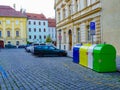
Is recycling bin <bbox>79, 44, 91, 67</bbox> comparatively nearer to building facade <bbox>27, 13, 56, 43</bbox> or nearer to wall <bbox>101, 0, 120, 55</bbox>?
wall <bbox>101, 0, 120, 55</bbox>

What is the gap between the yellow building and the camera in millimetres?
78188

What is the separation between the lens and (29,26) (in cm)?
9312

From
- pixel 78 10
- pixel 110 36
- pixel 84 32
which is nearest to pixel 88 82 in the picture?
pixel 110 36

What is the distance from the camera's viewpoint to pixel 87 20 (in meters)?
26.8

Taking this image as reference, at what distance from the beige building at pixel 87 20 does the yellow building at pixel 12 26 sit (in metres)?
37.3

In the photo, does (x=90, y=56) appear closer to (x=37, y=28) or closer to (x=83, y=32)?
(x=83, y=32)

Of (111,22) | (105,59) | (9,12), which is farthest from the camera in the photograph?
(9,12)

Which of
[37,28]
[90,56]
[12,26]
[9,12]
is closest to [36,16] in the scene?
[37,28]

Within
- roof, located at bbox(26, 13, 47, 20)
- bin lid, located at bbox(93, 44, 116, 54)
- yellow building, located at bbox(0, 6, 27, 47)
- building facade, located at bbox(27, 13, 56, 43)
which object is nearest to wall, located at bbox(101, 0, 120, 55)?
bin lid, located at bbox(93, 44, 116, 54)

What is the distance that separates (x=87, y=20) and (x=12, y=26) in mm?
55890

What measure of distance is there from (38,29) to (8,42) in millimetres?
19275

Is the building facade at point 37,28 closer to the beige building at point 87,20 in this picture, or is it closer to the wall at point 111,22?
the beige building at point 87,20

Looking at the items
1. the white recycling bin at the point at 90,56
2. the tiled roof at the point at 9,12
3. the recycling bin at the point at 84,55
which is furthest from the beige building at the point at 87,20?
the tiled roof at the point at 9,12

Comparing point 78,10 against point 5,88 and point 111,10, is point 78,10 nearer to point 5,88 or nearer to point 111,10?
point 111,10
